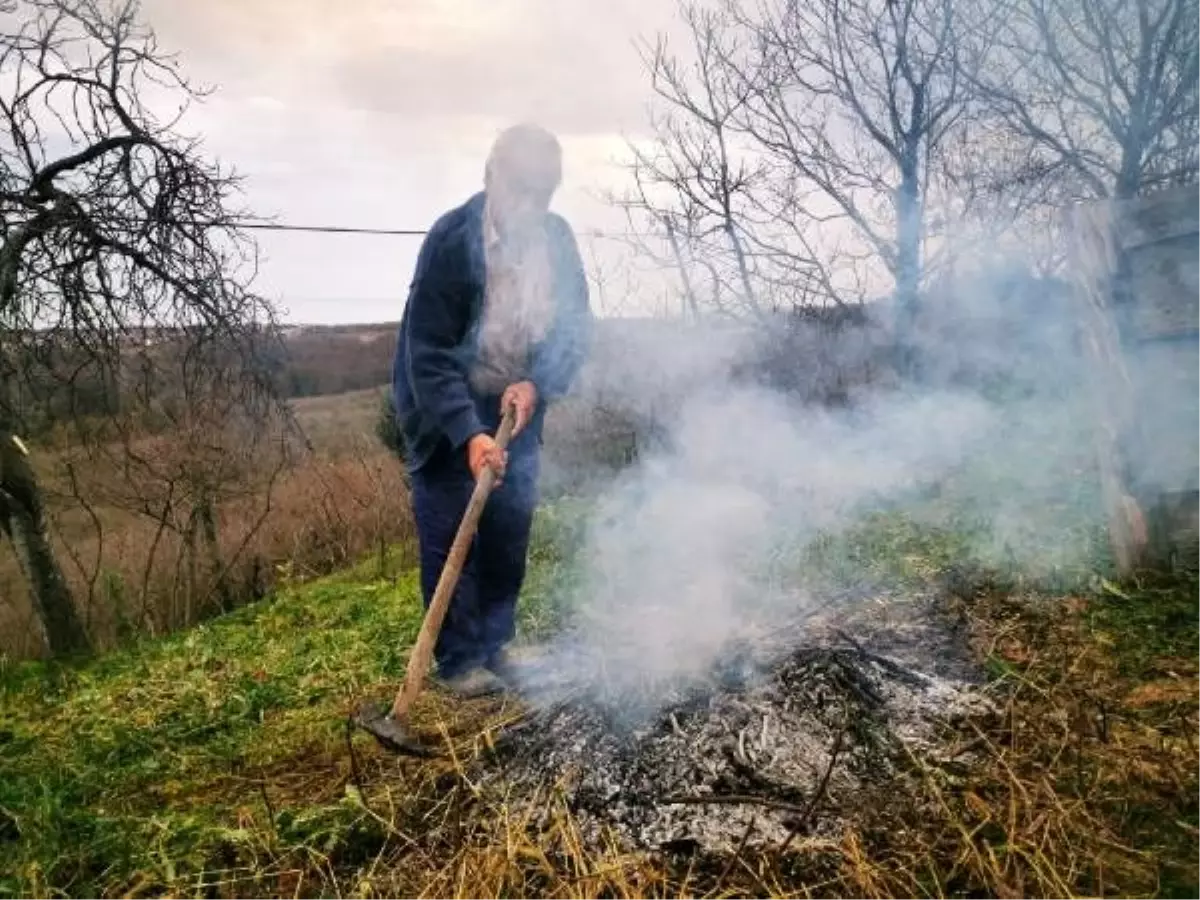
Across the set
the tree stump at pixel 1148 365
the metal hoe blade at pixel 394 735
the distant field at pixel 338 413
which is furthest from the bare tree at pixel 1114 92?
the distant field at pixel 338 413

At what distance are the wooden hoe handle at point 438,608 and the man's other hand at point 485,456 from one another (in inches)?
1.2

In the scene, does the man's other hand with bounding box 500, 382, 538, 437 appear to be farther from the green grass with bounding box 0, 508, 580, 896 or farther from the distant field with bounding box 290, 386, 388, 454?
the distant field with bounding box 290, 386, 388, 454

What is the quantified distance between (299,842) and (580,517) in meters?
5.61

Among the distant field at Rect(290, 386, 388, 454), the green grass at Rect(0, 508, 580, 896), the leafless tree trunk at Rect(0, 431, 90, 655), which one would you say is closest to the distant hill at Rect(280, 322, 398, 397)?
the distant field at Rect(290, 386, 388, 454)

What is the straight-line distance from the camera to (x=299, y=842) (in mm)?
2449

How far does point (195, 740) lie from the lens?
366 centimetres

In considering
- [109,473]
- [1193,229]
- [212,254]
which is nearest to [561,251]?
[1193,229]

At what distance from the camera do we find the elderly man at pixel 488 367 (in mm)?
3289

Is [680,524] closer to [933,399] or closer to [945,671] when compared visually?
[945,671]

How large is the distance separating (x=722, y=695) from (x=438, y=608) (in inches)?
42.6

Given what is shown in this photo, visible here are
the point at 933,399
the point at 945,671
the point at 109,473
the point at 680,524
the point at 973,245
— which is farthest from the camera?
the point at 109,473

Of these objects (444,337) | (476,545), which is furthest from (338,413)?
(444,337)

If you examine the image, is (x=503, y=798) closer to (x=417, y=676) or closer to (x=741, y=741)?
(x=417, y=676)

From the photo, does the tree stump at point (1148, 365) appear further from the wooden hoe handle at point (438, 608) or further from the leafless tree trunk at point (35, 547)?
the leafless tree trunk at point (35, 547)
